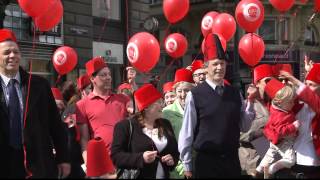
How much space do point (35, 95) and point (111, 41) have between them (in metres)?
13.6

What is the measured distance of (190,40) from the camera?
31438 mm

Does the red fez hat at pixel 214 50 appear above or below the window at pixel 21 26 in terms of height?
below

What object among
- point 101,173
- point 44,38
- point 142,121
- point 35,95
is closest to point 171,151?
point 142,121

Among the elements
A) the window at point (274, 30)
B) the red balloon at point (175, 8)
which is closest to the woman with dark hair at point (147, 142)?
the red balloon at point (175, 8)

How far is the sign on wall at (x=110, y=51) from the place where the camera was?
55.8 feet

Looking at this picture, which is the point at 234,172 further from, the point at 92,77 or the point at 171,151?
the point at 92,77

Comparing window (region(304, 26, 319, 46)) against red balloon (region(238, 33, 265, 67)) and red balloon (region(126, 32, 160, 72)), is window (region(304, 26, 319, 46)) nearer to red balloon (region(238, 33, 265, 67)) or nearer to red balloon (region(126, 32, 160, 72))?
red balloon (region(238, 33, 265, 67))

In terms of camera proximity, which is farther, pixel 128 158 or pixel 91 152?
pixel 128 158

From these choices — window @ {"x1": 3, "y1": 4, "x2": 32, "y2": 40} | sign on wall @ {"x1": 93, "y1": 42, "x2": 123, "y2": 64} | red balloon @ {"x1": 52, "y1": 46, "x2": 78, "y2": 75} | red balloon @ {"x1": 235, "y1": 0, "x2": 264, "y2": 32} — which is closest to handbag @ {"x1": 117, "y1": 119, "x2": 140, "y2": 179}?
red balloon @ {"x1": 235, "y1": 0, "x2": 264, "y2": 32}

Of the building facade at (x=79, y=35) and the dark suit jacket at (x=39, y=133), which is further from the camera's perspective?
the building facade at (x=79, y=35)

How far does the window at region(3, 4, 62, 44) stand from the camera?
1355cm

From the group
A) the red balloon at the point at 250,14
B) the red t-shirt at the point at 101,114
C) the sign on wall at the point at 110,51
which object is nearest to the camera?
the red t-shirt at the point at 101,114

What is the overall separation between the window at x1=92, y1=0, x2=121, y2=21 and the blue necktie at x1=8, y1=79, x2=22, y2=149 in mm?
13099

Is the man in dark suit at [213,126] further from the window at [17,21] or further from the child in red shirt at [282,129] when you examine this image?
the window at [17,21]
